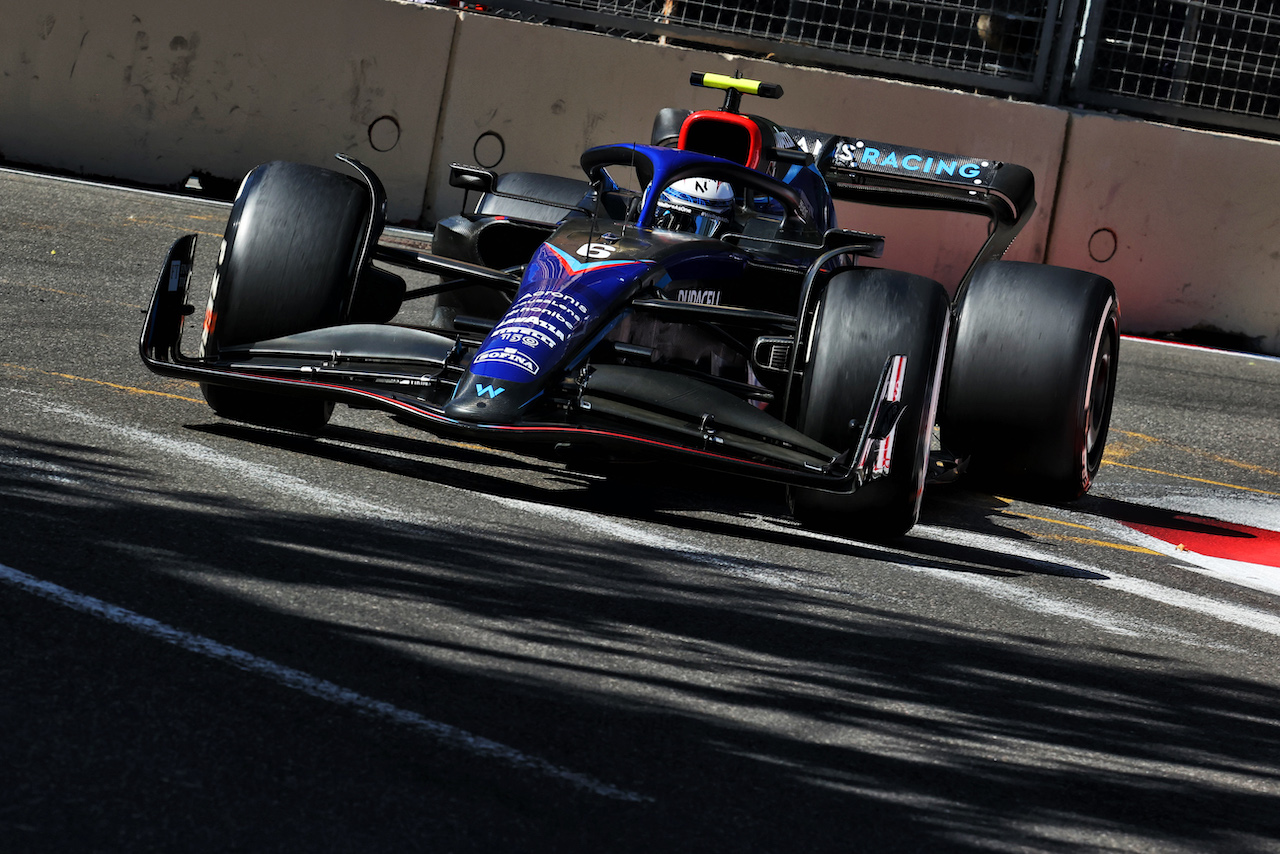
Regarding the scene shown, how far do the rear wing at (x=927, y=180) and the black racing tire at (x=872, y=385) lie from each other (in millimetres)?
2015

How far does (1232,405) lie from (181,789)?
31.5 feet

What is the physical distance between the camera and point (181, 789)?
119 inches

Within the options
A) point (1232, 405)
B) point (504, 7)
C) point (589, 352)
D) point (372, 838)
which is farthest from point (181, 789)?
point (504, 7)

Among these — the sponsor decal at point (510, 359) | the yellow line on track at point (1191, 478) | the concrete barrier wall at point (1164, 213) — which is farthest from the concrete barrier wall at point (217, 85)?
the sponsor decal at point (510, 359)

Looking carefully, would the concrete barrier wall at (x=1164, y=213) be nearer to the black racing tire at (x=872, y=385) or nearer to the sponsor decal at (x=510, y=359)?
the black racing tire at (x=872, y=385)

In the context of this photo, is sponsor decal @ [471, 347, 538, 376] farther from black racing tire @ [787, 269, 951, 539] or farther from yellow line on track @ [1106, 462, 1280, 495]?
yellow line on track @ [1106, 462, 1280, 495]

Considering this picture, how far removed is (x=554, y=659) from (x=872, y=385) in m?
2.12

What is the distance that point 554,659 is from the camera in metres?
4.02

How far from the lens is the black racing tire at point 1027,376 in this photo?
21.9ft

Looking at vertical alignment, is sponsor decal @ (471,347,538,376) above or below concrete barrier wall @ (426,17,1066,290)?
below

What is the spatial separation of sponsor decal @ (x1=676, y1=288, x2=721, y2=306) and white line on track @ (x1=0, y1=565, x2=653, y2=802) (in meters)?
3.05

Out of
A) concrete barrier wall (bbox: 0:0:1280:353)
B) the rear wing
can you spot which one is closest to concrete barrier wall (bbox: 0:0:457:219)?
concrete barrier wall (bbox: 0:0:1280:353)

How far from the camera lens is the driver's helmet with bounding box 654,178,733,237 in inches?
284

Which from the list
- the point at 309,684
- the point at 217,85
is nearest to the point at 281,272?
the point at 309,684
